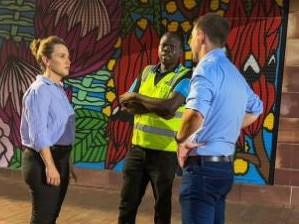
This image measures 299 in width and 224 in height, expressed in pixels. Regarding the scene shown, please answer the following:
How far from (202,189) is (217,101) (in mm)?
492

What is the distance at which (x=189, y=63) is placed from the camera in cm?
645

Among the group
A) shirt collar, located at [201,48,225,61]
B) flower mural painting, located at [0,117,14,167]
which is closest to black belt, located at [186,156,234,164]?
shirt collar, located at [201,48,225,61]

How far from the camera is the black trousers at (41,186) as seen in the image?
3467 mm

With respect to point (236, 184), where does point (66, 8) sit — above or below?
above

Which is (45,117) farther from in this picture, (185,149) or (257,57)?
(257,57)

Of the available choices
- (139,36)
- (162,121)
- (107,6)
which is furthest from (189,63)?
(162,121)

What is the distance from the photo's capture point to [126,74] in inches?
266

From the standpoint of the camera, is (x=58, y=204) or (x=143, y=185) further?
(x=143, y=185)

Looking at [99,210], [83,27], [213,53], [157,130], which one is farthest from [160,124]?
[83,27]

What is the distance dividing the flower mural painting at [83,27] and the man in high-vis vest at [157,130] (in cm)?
265

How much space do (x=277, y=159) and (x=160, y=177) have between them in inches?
98.9

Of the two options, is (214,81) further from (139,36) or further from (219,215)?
(139,36)

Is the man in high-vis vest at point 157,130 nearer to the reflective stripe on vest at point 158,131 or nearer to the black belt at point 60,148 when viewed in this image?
the reflective stripe on vest at point 158,131

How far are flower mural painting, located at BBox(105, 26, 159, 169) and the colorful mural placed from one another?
0.01 meters
